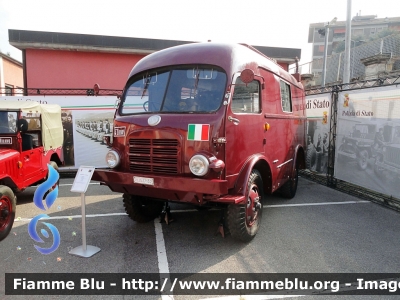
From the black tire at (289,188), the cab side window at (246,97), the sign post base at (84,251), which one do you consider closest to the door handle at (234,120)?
the cab side window at (246,97)

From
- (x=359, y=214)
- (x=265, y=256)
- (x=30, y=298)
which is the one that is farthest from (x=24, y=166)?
(x=359, y=214)

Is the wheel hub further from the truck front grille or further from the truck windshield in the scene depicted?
the truck windshield

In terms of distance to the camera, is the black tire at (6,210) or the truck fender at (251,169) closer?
the truck fender at (251,169)

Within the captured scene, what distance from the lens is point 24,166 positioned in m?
5.65

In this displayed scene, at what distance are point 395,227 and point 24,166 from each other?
7080mm

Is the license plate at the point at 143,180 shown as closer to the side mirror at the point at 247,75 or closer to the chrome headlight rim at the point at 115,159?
the chrome headlight rim at the point at 115,159

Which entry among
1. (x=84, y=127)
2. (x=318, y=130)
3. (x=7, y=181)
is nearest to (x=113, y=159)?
(x=7, y=181)

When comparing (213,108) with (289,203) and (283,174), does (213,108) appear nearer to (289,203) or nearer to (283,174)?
(283,174)

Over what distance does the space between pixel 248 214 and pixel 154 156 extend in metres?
1.57

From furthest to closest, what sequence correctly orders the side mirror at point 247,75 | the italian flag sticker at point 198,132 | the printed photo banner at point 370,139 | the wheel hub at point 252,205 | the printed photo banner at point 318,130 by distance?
the printed photo banner at point 318,130, the printed photo banner at point 370,139, the wheel hub at point 252,205, the side mirror at point 247,75, the italian flag sticker at point 198,132

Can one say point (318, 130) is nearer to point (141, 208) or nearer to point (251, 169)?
point (251, 169)

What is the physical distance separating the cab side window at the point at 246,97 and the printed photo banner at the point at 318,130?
440 centimetres

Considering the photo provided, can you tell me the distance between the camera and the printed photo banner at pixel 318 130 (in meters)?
8.00

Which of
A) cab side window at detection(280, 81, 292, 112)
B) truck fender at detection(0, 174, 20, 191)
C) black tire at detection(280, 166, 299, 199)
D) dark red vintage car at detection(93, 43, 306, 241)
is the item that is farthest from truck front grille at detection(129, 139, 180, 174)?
black tire at detection(280, 166, 299, 199)
